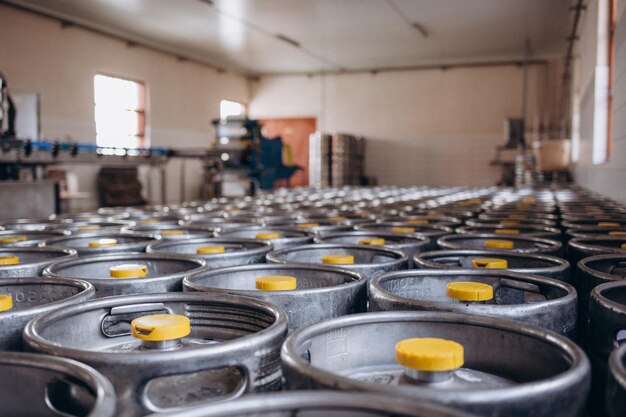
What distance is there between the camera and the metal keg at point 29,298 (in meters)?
0.97

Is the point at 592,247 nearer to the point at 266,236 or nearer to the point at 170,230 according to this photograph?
the point at 266,236

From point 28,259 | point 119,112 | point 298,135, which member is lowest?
point 28,259

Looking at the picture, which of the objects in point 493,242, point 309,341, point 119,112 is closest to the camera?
point 309,341

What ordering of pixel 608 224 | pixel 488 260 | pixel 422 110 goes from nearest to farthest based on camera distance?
pixel 488 260 < pixel 608 224 < pixel 422 110

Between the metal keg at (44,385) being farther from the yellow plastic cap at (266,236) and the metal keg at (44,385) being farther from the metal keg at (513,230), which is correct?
the metal keg at (513,230)

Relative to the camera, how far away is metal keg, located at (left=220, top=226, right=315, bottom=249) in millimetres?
2137

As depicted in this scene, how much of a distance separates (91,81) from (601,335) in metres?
13.1

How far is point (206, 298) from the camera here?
1137 mm

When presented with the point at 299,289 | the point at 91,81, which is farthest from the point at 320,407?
the point at 91,81

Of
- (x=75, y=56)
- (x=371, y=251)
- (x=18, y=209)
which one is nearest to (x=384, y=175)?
(x=75, y=56)

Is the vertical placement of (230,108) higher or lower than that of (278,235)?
higher

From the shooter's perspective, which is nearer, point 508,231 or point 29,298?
point 29,298

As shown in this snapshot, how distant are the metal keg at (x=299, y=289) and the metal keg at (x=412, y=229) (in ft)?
2.64

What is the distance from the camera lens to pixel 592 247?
1837mm
